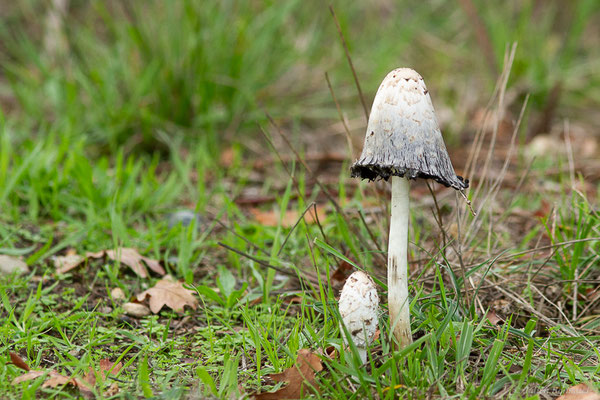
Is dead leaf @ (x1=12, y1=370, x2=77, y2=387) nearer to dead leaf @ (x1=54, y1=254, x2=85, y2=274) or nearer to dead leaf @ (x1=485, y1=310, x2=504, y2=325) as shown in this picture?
dead leaf @ (x1=54, y1=254, x2=85, y2=274)

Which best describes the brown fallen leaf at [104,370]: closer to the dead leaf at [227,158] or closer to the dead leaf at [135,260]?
the dead leaf at [135,260]

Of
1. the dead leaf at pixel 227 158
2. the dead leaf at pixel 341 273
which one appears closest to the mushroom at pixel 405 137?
the dead leaf at pixel 341 273

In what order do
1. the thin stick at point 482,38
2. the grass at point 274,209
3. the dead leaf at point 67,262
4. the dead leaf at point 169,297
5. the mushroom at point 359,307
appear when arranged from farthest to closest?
the thin stick at point 482,38 < the dead leaf at point 67,262 < the dead leaf at point 169,297 < the grass at point 274,209 < the mushroom at point 359,307

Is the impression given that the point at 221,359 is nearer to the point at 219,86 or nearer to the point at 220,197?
the point at 220,197

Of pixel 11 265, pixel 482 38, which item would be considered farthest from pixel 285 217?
pixel 482 38

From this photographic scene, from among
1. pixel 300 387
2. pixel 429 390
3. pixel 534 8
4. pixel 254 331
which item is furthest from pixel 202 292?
pixel 534 8

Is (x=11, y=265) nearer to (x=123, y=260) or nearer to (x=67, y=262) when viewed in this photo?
(x=67, y=262)
